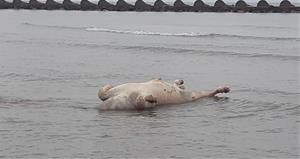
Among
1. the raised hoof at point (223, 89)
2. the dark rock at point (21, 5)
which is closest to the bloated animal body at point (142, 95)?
the raised hoof at point (223, 89)

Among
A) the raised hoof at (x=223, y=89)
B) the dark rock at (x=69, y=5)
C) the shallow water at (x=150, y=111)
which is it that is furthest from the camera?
the dark rock at (x=69, y=5)

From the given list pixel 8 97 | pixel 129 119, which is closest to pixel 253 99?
pixel 129 119

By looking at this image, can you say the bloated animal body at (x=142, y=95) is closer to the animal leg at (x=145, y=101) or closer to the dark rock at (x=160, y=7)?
the animal leg at (x=145, y=101)

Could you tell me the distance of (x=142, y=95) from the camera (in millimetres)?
12477

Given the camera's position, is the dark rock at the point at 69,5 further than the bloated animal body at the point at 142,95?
Yes

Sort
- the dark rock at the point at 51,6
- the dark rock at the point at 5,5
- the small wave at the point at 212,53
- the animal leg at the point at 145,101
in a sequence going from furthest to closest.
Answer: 1. the dark rock at the point at 5,5
2. the dark rock at the point at 51,6
3. the small wave at the point at 212,53
4. the animal leg at the point at 145,101

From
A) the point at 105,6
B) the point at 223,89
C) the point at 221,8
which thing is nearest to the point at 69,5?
the point at 105,6

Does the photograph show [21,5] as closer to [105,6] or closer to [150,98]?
[105,6]

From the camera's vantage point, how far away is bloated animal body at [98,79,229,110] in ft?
40.6

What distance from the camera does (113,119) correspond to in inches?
450

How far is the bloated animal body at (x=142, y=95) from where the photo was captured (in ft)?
40.6

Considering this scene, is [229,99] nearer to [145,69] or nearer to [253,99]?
[253,99]

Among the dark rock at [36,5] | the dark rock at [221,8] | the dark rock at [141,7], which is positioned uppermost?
the dark rock at [221,8]

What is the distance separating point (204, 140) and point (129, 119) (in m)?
2.00
